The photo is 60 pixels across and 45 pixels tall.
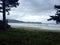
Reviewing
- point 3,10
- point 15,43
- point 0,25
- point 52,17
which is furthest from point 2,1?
point 15,43

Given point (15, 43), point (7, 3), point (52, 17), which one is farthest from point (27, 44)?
point (7, 3)

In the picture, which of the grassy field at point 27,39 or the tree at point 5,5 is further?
the tree at point 5,5

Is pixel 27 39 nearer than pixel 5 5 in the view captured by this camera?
Yes

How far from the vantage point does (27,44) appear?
1638 cm

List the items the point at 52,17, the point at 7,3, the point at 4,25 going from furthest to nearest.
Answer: the point at 7,3, the point at 4,25, the point at 52,17

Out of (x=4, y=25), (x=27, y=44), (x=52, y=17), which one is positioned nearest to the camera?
(x=27, y=44)

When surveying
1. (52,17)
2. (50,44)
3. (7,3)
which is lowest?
(50,44)

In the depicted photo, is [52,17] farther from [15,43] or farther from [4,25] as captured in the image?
[15,43]

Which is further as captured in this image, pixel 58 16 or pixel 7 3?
pixel 7 3

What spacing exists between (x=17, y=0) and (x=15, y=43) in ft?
67.5

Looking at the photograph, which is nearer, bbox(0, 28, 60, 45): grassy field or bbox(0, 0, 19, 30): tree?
bbox(0, 28, 60, 45): grassy field

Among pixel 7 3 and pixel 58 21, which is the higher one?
pixel 7 3

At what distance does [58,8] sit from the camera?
99.1 feet

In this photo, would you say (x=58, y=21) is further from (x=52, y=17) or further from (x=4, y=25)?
(x=4, y=25)
